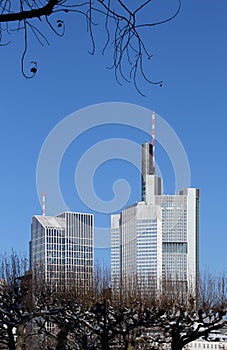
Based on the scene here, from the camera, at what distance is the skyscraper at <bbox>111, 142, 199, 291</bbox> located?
147538 mm

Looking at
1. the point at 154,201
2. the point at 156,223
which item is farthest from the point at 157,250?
the point at 154,201

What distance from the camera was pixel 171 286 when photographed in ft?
94.4

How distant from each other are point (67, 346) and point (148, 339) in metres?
3.15

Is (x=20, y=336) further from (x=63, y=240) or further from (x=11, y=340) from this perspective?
(x=63, y=240)

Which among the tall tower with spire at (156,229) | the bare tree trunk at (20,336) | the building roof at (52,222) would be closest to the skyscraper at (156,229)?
the tall tower with spire at (156,229)

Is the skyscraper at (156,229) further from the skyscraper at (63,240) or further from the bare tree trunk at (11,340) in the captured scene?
the bare tree trunk at (11,340)

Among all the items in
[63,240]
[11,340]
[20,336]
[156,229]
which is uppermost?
[156,229]

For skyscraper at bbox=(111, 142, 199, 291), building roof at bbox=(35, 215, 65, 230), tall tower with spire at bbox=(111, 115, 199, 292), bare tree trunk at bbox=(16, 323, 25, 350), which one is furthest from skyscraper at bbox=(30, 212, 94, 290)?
bare tree trunk at bbox=(16, 323, 25, 350)

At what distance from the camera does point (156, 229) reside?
158875 mm

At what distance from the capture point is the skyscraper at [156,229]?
484ft

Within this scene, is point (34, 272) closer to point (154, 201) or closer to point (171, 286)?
point (171, 286)

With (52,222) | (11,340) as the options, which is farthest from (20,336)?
(52,222)

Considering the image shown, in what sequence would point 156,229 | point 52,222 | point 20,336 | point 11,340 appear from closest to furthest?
1. point 20,336
2. point 11,340
3. point 52,222
4. point 156,229

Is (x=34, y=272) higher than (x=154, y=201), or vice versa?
(x=154, y=201)
